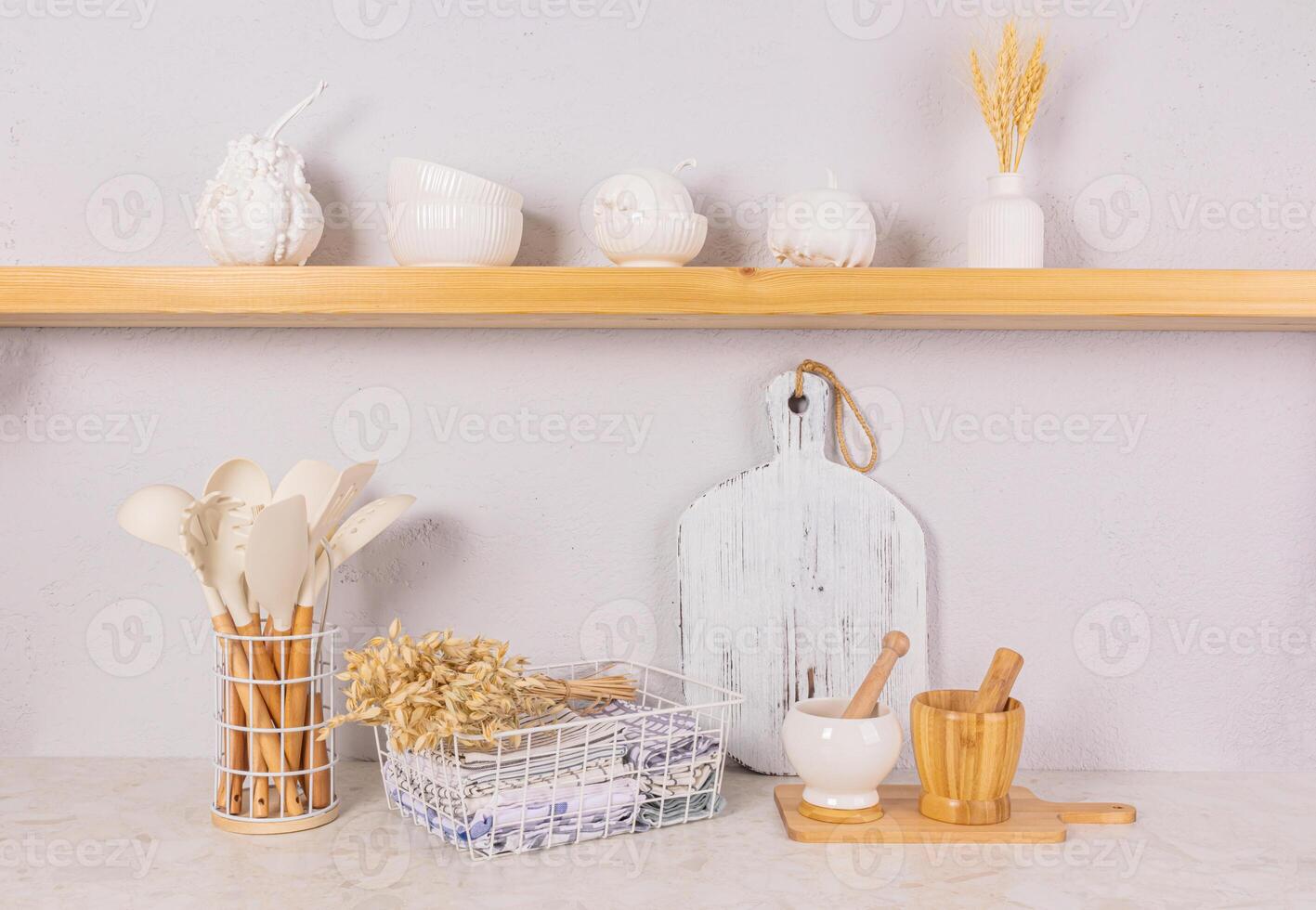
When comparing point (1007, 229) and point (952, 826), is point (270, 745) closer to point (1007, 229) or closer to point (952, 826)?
point (952, 826)

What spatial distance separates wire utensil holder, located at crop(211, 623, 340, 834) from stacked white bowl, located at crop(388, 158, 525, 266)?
374mm

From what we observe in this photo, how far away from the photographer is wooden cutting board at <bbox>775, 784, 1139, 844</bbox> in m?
0.98

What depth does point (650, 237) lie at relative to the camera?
3.43ft

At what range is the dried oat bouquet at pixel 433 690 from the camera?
3.06 ft

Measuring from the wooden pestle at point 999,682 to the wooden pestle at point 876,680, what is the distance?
0.08 m

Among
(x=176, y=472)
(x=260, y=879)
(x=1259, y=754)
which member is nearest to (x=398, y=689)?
(x=260, y=879)

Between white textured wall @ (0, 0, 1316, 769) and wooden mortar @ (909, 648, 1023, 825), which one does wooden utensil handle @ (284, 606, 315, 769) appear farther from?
wooden mortar @ (909, 648, 1023, 825)

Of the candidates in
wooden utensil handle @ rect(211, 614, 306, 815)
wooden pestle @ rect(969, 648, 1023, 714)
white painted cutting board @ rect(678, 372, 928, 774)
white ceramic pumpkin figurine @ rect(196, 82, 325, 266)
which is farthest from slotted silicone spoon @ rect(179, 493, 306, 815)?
wooden pestle @ rect(969, 648, 1023, 714)

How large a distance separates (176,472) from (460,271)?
0.43m

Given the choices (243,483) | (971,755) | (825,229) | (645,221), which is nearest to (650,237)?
(645,221)

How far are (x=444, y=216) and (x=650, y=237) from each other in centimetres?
19

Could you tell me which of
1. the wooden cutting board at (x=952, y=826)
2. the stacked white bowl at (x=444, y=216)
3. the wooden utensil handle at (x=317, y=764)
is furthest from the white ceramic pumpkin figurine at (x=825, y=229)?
the wooden utensil handle at (x=317, y=764)

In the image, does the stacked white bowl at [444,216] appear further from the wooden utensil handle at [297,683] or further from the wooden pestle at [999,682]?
the wooden pestle at [999,682]

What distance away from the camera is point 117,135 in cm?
119
